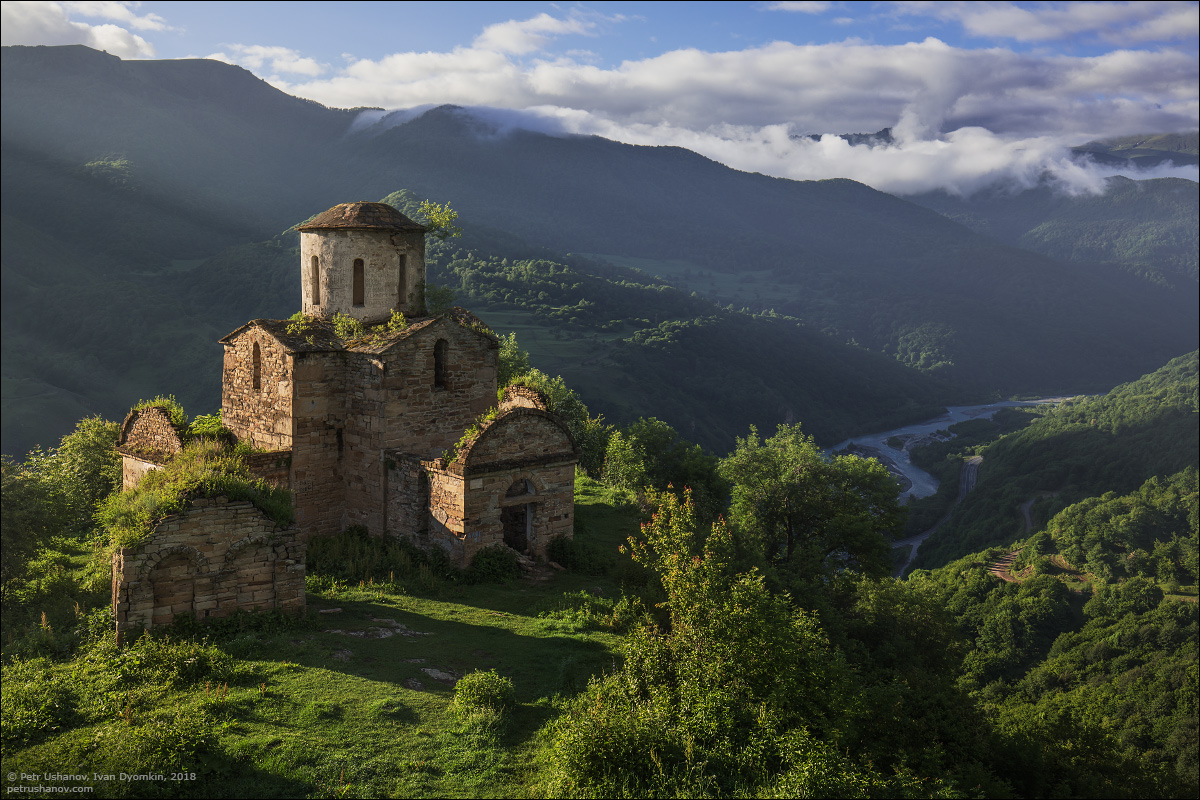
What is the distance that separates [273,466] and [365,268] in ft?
19.6

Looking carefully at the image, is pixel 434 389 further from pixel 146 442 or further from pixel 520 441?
pixel 146 442

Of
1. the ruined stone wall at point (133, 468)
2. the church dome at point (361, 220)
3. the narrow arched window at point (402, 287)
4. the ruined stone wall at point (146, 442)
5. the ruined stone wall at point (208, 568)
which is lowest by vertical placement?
the ruined stone wall at point (208, 568)

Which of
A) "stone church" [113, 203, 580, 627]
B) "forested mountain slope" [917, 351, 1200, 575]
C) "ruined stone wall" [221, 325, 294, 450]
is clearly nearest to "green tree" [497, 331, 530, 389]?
"stone church" [113, 203, 580, 627]

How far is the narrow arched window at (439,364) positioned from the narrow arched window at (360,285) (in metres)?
2.69

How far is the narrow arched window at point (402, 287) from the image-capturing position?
21.5 m

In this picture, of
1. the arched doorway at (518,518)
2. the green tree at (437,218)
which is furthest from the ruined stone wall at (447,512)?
the green tree at (437,218)

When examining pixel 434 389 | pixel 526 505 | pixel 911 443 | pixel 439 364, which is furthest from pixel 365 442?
pixel 911 443

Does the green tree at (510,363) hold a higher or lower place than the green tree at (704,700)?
higher

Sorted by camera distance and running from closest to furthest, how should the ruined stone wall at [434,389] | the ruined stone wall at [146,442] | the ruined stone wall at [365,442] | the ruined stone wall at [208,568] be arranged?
the ruined stone wall at [208,568]
the ruined stone wall at [146,442]
the ruined stone wall at [365,442]
the ruined stone wall at [434,389]

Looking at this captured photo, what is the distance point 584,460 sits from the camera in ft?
124

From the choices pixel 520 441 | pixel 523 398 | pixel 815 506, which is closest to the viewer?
pixel 520 441

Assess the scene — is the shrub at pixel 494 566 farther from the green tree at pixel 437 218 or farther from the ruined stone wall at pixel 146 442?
the green tree at pixel 437 218

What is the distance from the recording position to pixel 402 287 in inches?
853

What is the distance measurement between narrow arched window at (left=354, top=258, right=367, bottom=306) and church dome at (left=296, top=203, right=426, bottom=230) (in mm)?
1174
